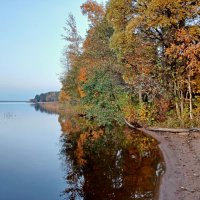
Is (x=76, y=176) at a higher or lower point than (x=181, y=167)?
lower

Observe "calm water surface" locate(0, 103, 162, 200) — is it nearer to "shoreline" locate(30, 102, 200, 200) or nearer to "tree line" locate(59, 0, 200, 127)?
"shoreline" locate(30, 102, 200, 200)

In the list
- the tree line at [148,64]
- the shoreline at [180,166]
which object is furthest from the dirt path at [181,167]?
the tree line at [148,64]

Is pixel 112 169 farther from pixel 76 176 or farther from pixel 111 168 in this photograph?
pixel 76 176

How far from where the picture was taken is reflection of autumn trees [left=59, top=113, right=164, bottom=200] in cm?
725

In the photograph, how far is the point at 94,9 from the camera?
102 ft

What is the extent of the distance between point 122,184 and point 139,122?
11886mm

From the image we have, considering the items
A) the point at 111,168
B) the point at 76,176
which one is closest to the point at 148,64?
the point at 111,168

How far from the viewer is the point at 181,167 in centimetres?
862

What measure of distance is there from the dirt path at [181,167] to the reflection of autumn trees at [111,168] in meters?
0.37

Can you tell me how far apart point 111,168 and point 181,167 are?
2.32 metres

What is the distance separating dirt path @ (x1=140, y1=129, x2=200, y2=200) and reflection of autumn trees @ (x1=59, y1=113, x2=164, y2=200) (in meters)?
0.37

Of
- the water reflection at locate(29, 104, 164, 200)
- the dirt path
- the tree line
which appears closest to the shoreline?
the dirt path

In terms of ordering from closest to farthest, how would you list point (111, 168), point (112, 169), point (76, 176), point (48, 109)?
point (76, 176)
point (112, 169)
point (111, 168)
point (48, 109)

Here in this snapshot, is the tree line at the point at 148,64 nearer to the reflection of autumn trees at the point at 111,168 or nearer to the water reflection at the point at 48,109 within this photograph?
the reflection of autumn trees at the point at 111,168
